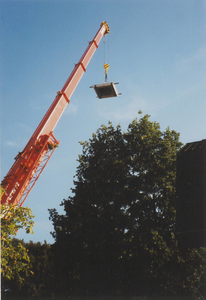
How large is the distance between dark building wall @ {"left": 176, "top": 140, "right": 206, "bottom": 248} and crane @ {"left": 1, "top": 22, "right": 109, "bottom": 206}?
12102mm

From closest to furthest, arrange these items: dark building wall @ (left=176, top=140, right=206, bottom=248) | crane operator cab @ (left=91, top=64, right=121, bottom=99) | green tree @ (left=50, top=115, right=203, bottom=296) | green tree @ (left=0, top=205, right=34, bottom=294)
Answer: green tree @ (left=0, top=205, right=34, bottom=294)
dark building wall @ (left=176, top=140, right=206, bottom=248)
green tree @ (left=50, top=115, right=203, bottom=296)
crane operator cab @ (left=91, top=64, right=121, bottom=99)

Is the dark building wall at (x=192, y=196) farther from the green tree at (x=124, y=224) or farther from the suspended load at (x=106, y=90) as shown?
the suspended load at (x=106, y=90)

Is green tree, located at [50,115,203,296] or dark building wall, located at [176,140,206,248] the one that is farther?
green tree, located at [50,115,203,296]

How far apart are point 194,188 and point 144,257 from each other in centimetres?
717

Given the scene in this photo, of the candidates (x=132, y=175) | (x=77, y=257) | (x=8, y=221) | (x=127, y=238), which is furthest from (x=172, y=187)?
(x=8, y=221)

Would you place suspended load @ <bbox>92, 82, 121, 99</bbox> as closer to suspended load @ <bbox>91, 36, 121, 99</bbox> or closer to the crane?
suspended load @ <bbox>91, 36, 121, 99</bbox>

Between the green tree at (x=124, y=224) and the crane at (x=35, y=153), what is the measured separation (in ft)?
10.3

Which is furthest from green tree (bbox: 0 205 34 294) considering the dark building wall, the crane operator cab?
the crane operator cab

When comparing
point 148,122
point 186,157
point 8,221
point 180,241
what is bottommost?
point 8,221

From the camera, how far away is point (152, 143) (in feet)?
77.7

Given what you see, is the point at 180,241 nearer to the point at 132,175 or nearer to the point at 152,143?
the point at 132,175

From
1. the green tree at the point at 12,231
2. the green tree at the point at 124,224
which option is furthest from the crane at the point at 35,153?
the green tree at the point at 12,231

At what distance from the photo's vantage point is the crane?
22.3 metres

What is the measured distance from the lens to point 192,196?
14.8m
